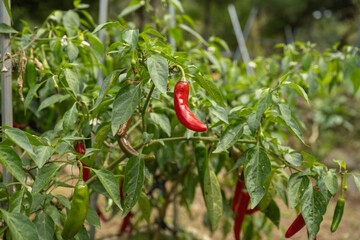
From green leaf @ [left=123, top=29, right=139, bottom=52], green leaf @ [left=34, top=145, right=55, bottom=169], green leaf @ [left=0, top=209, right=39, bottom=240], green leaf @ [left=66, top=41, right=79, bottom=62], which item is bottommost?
green leaf @ [left=0, top=209, right=39, bottom=240]

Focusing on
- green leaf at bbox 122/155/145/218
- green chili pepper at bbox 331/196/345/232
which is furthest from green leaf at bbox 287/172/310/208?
green leaf at bbox 122/155/145/218

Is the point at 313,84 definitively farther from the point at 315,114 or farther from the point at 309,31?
the point at 309,31

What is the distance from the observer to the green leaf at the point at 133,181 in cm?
69

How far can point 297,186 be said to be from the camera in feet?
2.55

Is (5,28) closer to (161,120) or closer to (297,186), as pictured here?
(161,120)

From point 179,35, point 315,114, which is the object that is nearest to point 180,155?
point 179,35

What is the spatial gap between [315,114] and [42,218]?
4467 millimetres

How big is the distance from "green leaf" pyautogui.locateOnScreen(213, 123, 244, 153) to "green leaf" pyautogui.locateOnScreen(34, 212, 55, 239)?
37 centimetres

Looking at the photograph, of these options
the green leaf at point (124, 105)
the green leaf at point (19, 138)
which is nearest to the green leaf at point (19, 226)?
the green leaf at point (19, 138)

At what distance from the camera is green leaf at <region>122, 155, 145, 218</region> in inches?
27.3

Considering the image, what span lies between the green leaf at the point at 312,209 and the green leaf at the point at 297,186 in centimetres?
2

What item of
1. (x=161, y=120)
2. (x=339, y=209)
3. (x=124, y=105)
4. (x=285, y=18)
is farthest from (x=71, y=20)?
(x=285, y=18)

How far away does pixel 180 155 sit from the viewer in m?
1.24

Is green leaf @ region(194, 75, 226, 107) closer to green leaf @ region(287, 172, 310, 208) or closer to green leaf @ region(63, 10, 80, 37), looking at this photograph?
green leaf @ region(287, 172, 310, 208)
